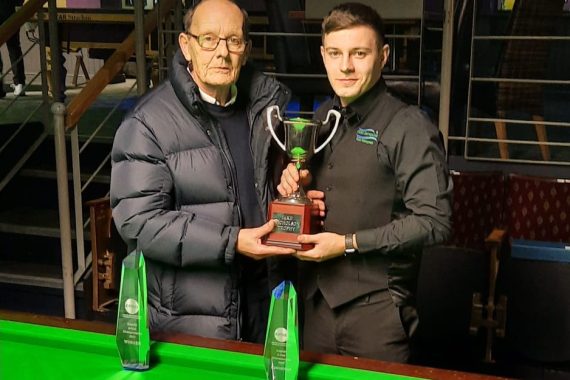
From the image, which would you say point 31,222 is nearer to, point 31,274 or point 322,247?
point 31,274

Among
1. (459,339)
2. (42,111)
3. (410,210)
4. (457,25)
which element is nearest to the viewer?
(410,210)

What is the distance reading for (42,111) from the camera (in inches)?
165

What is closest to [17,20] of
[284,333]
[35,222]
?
[35,222]

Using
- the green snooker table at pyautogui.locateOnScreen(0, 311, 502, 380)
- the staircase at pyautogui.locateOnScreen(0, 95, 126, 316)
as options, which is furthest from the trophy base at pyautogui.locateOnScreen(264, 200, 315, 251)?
the staircase at pyautogui.locateOnScreen(0, 95, 126, 316)

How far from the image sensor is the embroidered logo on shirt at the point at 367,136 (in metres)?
1.57

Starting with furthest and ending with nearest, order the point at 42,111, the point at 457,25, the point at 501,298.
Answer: the point at 42,111, the point at 457,25, the point at 501,298

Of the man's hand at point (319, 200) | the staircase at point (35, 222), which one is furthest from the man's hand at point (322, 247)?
the staircase at point (35, 222)

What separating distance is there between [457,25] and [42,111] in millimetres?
2474

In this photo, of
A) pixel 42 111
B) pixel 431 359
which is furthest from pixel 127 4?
pixel 431 359

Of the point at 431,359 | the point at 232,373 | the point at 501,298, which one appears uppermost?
the point at 232,373

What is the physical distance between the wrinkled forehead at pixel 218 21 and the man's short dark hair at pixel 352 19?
0.68ft

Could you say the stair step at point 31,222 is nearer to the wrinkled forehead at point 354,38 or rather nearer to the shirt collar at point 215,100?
the shirt collar at point 215,100

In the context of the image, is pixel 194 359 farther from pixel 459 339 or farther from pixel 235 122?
pixel 459 339

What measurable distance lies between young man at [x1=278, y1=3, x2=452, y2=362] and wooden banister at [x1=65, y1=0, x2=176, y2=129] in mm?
Result: 1660
